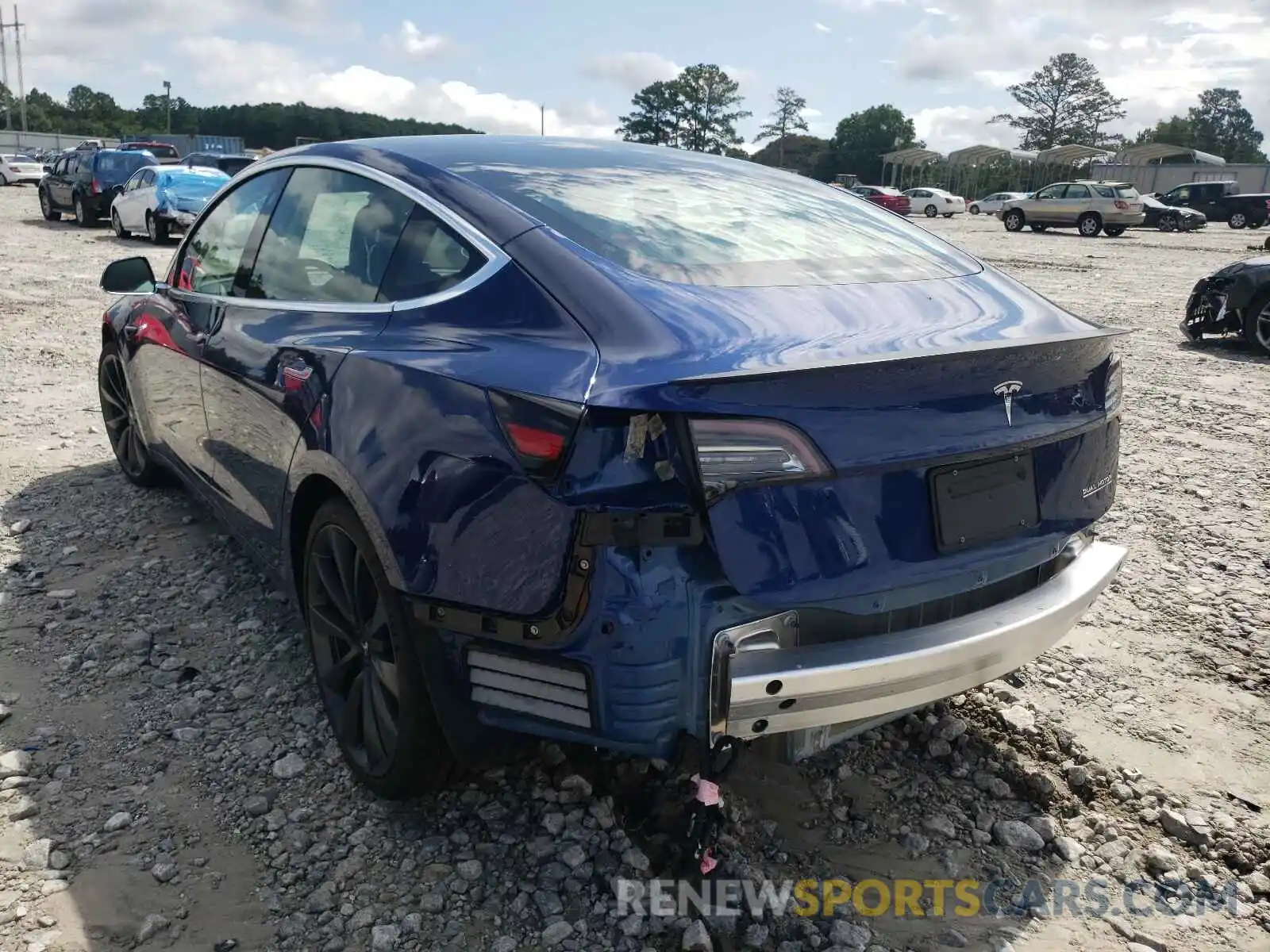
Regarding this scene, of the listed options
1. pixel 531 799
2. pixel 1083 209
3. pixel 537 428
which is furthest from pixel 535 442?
pixel 1083 209

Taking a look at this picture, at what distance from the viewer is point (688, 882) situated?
7.86 ft

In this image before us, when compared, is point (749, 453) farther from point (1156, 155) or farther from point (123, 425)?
point (1156, 155)

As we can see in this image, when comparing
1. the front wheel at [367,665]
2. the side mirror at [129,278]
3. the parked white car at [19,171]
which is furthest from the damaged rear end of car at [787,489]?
the parked white car at [19,171]

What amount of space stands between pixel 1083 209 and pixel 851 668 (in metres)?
32.7

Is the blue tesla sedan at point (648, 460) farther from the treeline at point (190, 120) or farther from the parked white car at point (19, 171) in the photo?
the treeline at point (190, 120)

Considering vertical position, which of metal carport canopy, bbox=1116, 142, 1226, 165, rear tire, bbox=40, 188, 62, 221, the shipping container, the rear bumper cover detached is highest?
metal carport canopy, bbox=1116, 142, 1226, 165

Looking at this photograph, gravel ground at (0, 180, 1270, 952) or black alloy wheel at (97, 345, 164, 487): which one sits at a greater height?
black alloy wheel at (97, 345, 164, 487)

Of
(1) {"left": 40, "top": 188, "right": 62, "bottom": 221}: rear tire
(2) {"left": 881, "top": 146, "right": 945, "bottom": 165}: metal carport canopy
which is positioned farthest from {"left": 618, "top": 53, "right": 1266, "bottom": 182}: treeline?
(1) {"left": 40, "top": 188, "right": 62, "bottom": 221}: rear tire

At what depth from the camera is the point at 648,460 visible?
194 cm

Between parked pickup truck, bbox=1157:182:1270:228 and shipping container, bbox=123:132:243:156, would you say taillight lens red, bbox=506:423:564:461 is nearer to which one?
parked pickup truck, bbox=1157:182:1270:228

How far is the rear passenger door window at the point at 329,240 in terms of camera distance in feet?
9.07

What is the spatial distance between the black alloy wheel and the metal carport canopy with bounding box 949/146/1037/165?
2348 inches

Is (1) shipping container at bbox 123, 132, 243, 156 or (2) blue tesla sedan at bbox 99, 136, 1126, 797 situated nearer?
(2) blue tesla sedan at bbox 99, 136, 1126, 797

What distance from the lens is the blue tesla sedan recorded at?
1974 mm
